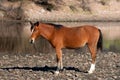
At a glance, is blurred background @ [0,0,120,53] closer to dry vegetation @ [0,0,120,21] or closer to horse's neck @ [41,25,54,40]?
dry vegetation @ [0,0,120,21]

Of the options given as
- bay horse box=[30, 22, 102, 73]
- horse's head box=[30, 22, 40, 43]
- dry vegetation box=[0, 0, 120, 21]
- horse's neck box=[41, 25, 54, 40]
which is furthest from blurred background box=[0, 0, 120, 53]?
horse's head box=[30, 22, 40, 43]

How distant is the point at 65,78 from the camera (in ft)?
53.9

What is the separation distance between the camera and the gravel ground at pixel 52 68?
1675cm

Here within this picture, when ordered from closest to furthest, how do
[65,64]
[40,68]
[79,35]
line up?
1. [79,35]
2. [40,68]
3. [65,64]

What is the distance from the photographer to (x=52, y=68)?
1905 cm

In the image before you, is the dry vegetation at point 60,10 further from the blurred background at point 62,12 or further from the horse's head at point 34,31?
the horse's head at point 34,31

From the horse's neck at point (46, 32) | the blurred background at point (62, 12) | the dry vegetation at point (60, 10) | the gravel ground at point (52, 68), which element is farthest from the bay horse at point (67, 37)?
the dry vegetation at point (60, 10)

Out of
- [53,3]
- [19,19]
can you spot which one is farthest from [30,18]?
[53,3]

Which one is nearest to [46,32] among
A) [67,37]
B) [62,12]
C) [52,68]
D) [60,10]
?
[67,37]

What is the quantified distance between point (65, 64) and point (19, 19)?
40118 mm

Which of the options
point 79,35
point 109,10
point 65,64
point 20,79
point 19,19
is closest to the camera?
point 20,79

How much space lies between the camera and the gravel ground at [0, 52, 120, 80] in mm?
16750

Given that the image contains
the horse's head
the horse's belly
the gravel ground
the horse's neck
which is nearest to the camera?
the gravel ground

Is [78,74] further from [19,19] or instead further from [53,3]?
[53,3]
